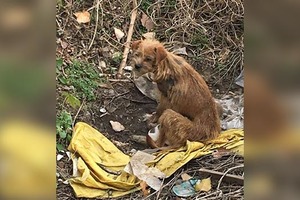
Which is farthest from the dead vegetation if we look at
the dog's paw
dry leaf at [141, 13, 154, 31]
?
the dog's paw

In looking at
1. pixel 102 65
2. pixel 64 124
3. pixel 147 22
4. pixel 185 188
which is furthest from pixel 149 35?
pixel 185 188

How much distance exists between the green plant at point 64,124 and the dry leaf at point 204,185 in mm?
468

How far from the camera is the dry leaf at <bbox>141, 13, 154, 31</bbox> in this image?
1730 millimetres

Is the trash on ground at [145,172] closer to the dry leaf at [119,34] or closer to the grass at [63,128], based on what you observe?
the grass at [63,128]

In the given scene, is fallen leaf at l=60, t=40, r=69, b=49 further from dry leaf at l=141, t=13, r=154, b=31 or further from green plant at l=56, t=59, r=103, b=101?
dry leaf at l=141, t=13, r=154, b=31

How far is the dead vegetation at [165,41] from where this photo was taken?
1702 mm

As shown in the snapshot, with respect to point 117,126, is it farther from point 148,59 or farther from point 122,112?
point 148,59

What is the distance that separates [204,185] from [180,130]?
0.71ft

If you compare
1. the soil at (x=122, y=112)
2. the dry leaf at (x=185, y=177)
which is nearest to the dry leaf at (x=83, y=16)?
the soil at (x=122, y=112)

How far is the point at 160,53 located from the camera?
68.4 inches

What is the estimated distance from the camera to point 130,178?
5.70 feet

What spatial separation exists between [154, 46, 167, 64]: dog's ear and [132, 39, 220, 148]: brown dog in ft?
0.06
